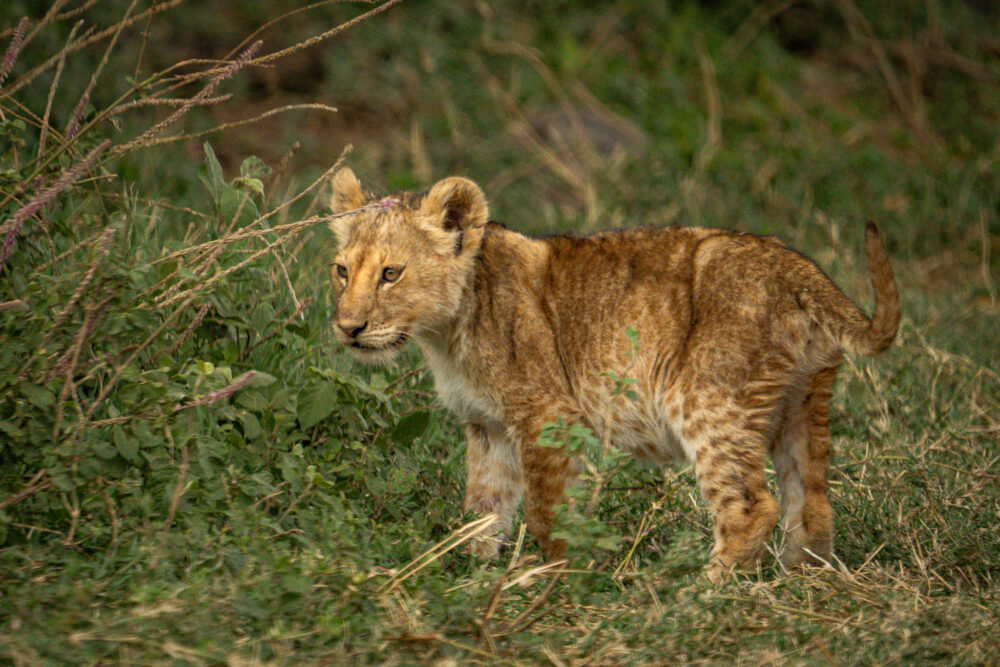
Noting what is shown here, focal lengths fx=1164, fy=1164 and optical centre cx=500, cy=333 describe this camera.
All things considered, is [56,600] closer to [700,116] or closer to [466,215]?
[466,215]

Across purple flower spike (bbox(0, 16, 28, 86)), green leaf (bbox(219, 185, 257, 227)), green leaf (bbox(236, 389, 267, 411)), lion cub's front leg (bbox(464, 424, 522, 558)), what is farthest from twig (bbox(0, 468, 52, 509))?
lion cub's front leg (bbox(464, 424, 522, 558))

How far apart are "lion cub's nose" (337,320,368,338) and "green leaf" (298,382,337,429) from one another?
0.70 ft

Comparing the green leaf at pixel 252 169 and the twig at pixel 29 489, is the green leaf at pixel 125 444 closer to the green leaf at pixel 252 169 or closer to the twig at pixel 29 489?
the twig at pixel 29 489

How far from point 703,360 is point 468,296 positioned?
3.20ft

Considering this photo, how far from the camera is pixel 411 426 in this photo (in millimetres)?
4602

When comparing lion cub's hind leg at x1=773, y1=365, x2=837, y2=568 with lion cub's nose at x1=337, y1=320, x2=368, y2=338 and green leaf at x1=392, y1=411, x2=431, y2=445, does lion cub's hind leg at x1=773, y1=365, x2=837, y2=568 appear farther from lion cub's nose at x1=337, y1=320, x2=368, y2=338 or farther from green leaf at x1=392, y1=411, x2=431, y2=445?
lion cub's nose at x1=337, y1=320, x2=368, y2=338

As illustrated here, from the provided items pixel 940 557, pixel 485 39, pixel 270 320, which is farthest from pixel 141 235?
pixel 485 39

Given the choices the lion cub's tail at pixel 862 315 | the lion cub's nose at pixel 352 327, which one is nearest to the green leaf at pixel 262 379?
the lion cub's nose at pixel 352 327

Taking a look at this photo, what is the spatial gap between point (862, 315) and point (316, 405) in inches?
79.0

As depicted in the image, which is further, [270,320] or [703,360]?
[270,320]

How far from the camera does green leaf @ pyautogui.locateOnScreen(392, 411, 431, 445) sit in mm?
4590

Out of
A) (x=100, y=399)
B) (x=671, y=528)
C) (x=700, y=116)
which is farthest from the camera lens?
(x=700, y=116)

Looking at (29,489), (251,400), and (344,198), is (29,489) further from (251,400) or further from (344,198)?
(344,198)

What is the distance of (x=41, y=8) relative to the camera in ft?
29.6
